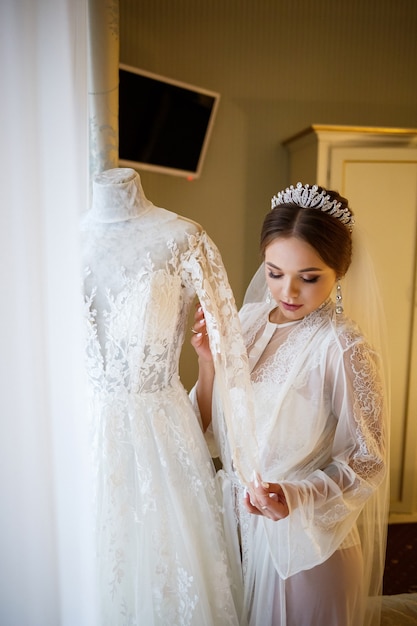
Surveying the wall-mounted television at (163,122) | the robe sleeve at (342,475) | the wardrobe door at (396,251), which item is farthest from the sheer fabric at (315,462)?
the wall-mounted television at (163,122)

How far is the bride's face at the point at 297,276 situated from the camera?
3.89ft

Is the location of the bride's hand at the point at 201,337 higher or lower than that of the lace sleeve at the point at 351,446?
higher

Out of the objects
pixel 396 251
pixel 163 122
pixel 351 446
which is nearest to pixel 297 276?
pixel 351 446

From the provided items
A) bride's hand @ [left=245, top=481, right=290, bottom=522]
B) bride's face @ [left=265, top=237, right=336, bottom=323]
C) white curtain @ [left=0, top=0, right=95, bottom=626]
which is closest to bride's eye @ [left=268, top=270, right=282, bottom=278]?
bride's face @ [left=265, top=237, right=336, bottom=323]

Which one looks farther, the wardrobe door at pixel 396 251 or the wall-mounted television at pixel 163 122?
the wall-mounted television at pixel 163 122

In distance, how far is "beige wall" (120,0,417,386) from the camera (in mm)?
2682

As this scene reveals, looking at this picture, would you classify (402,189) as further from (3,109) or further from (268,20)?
(3,109)

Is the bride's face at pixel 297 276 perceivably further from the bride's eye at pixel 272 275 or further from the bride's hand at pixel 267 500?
the bride's hand at pixel 267 500

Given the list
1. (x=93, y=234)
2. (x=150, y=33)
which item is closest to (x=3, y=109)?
(x=93, y=234)

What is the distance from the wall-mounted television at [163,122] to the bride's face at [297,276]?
1.51 m

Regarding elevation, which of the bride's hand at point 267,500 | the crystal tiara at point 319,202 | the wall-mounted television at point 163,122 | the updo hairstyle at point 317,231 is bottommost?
the bride's hand at point 267,500

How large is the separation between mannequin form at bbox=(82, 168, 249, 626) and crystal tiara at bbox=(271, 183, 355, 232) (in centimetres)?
25

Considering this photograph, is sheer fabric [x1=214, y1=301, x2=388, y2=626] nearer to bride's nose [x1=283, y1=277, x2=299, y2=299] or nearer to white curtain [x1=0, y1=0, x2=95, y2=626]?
bride's nose [x1=283, y1=277, x2=299, y2=299]

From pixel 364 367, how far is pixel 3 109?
850 mm
